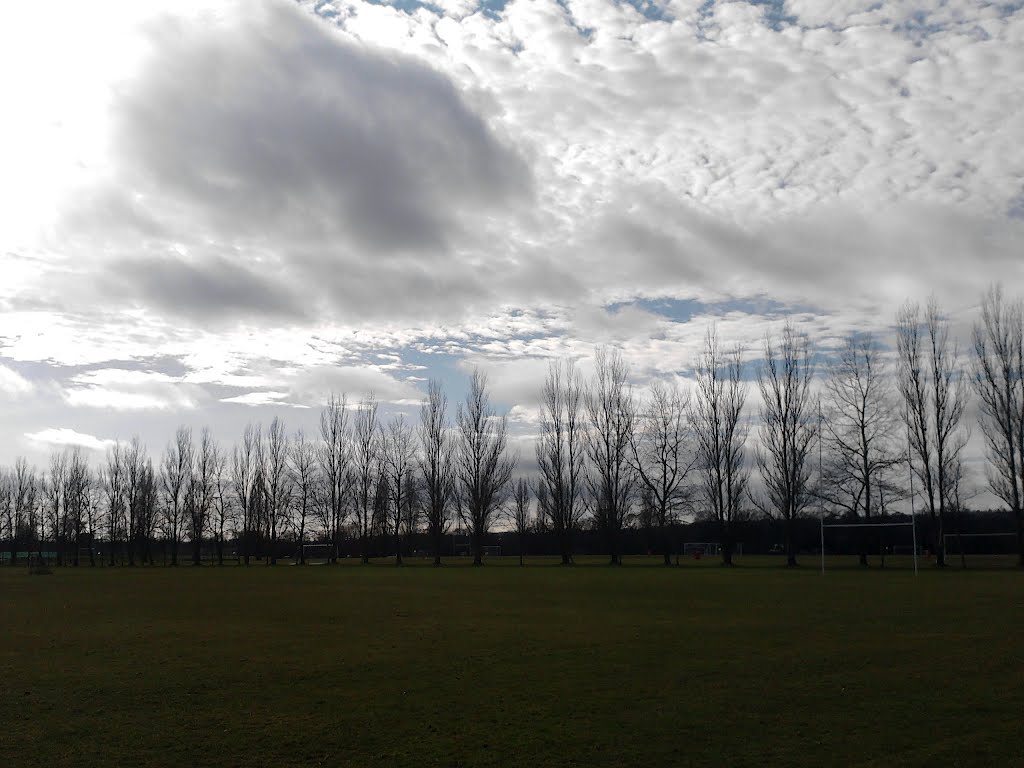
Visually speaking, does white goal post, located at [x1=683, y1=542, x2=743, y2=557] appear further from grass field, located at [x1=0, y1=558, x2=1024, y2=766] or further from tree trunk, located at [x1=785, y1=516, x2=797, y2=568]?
grass field, located at [x1=0, y1=558, x2=1024, y2=766]

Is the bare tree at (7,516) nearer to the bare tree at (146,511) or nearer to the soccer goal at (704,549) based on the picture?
the bare tree at (146,511)

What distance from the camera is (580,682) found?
1187cm

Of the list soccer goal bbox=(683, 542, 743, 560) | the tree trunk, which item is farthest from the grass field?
soccer goal bbox=(683, 542, 743, 560)

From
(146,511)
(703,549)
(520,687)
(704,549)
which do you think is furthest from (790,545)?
(146,511)

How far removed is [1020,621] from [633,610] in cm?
937

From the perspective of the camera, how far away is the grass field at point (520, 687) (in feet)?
27.4

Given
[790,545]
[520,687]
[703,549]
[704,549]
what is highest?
[520,687]

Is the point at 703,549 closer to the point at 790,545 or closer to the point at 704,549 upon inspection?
the point at 704,549

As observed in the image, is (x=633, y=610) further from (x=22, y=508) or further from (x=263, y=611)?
(x=22, y=508)

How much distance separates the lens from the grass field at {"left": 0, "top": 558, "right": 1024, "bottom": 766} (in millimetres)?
8344

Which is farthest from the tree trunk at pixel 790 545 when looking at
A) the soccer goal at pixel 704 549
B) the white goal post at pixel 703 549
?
the white goal post at pixel 703 549

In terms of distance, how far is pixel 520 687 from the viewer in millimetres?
11547

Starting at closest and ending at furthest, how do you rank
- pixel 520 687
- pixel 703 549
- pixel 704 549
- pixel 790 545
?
pixel 520 687 → pixel 790 545 → pixel 703 549 → pixel 704 549

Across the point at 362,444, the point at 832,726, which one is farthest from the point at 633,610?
the point at 362,444
